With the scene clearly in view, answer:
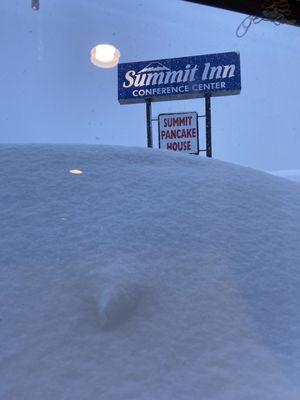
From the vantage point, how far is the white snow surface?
1.46m

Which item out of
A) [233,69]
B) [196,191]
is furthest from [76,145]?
[233,69]

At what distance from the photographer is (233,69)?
15125 mm

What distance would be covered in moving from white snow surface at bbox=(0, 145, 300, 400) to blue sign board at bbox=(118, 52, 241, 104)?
12956 mm

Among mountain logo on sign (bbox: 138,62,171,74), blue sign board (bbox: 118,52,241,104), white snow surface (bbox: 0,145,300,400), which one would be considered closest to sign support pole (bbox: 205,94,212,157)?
blue sign board (bbox: 118,52,241,104)

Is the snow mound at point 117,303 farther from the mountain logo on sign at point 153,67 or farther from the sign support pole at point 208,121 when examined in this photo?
the mountain logo on sign at point 153,67

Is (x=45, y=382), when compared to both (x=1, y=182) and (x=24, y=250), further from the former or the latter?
(x=1, y=182)

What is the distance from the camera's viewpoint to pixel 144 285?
184 cm

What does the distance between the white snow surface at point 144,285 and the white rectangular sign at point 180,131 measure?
12872 millimetres

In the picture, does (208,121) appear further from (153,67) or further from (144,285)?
(144,285)

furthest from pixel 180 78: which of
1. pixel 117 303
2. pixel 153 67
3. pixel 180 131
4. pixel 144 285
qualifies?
pixel 117 303

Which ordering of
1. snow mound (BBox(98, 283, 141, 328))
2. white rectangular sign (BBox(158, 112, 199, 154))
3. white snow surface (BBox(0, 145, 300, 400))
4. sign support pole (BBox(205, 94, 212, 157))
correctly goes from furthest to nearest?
white rectangular sign (BBox(158, 112, 199, 154)) < sign support pole (BBox(205, 94, 212, 157)) < snow mound (BBox(98, 283, 141, 328)) < white snow surface (BBox(0, 145, 300, 400))

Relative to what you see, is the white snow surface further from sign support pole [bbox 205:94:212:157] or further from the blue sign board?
the blue sign board

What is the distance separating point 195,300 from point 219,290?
0.45ft

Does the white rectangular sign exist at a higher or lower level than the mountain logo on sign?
lower
